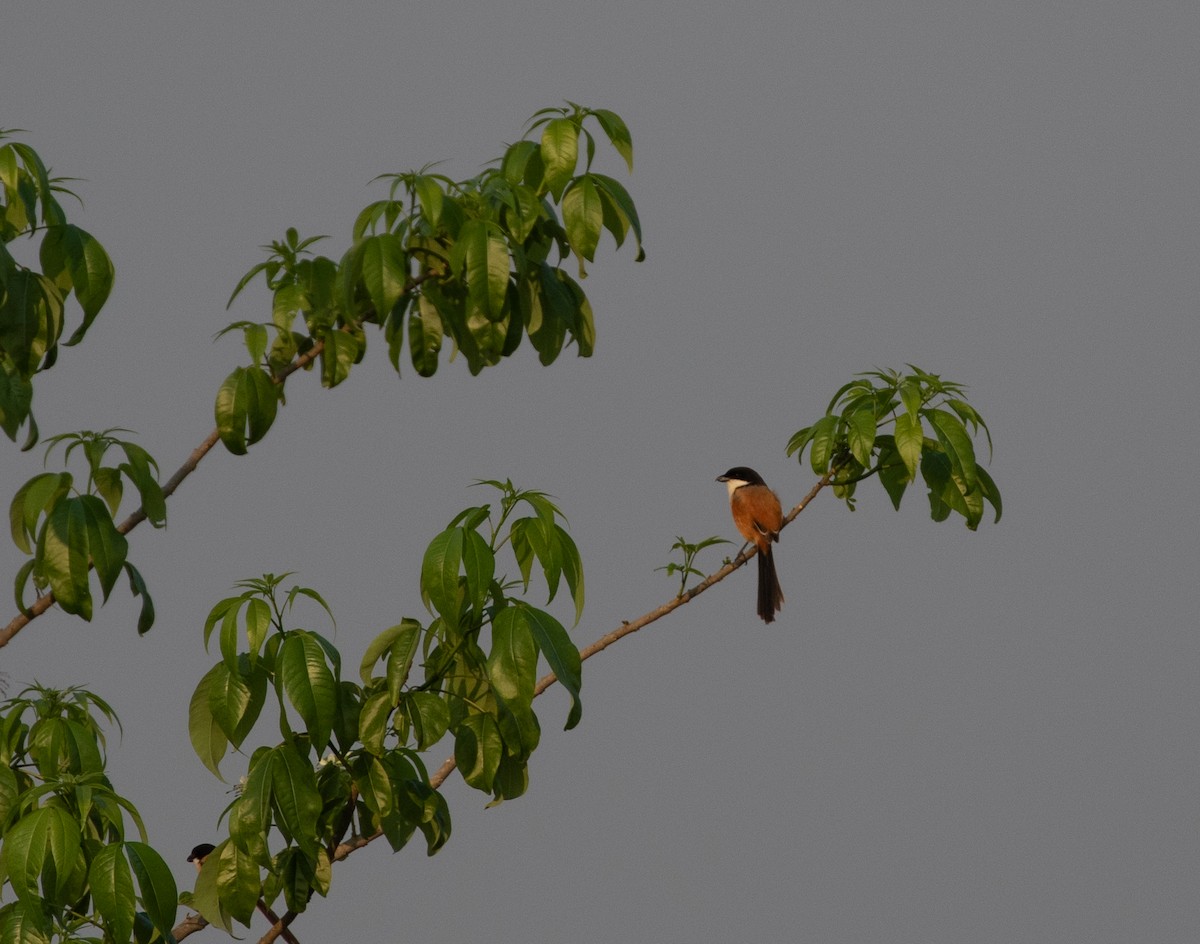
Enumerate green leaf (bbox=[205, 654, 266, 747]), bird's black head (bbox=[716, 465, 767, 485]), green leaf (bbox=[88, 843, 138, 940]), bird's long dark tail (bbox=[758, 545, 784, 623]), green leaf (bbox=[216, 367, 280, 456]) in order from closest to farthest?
green leaf (bbox=[88, 843, 138, 940]), green leaf (bbox=[205, 654, 266, 747]), green leaf (bbox=[216, 367, 280, 456]), bird's long dark tail (bbox=[758, 545, 784, 623]), bird's black head (bbox=[716, 465, 767, 485])

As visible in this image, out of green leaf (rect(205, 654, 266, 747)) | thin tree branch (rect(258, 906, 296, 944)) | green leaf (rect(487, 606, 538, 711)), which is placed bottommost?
thin tree branch (rect(258, 906, 296, 944))

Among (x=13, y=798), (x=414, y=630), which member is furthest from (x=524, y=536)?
(x=13, y=798)

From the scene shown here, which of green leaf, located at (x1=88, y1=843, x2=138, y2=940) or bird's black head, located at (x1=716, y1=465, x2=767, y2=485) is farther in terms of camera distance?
bird's black head, located at (x1=716, y1=465, x2=767, y2=485)

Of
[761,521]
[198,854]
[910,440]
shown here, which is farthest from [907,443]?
[198,854]

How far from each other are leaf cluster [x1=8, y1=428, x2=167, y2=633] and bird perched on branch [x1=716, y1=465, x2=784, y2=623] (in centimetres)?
335

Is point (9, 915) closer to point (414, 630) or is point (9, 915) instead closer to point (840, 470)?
point (414, 630)

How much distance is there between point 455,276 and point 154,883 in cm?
161

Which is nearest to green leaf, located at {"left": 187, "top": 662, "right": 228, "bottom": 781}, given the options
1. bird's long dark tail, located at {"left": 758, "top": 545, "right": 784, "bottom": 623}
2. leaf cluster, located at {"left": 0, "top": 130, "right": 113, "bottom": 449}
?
leaf cluster, located at {"left": 0, "top": 130, "right": 113, "bottom": 449}

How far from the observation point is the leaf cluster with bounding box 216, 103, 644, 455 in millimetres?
3730

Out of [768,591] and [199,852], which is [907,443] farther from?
[199,852]

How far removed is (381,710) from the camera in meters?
3.68

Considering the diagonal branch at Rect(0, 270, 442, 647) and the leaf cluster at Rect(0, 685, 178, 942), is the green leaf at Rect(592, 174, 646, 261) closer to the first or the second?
the diagonal branch at Rect(0, 270, 442, 647)

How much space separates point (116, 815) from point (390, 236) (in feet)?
5.02

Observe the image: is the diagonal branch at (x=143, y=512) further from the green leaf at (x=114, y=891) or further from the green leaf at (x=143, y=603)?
the green leaf at (x=114, y=891)
